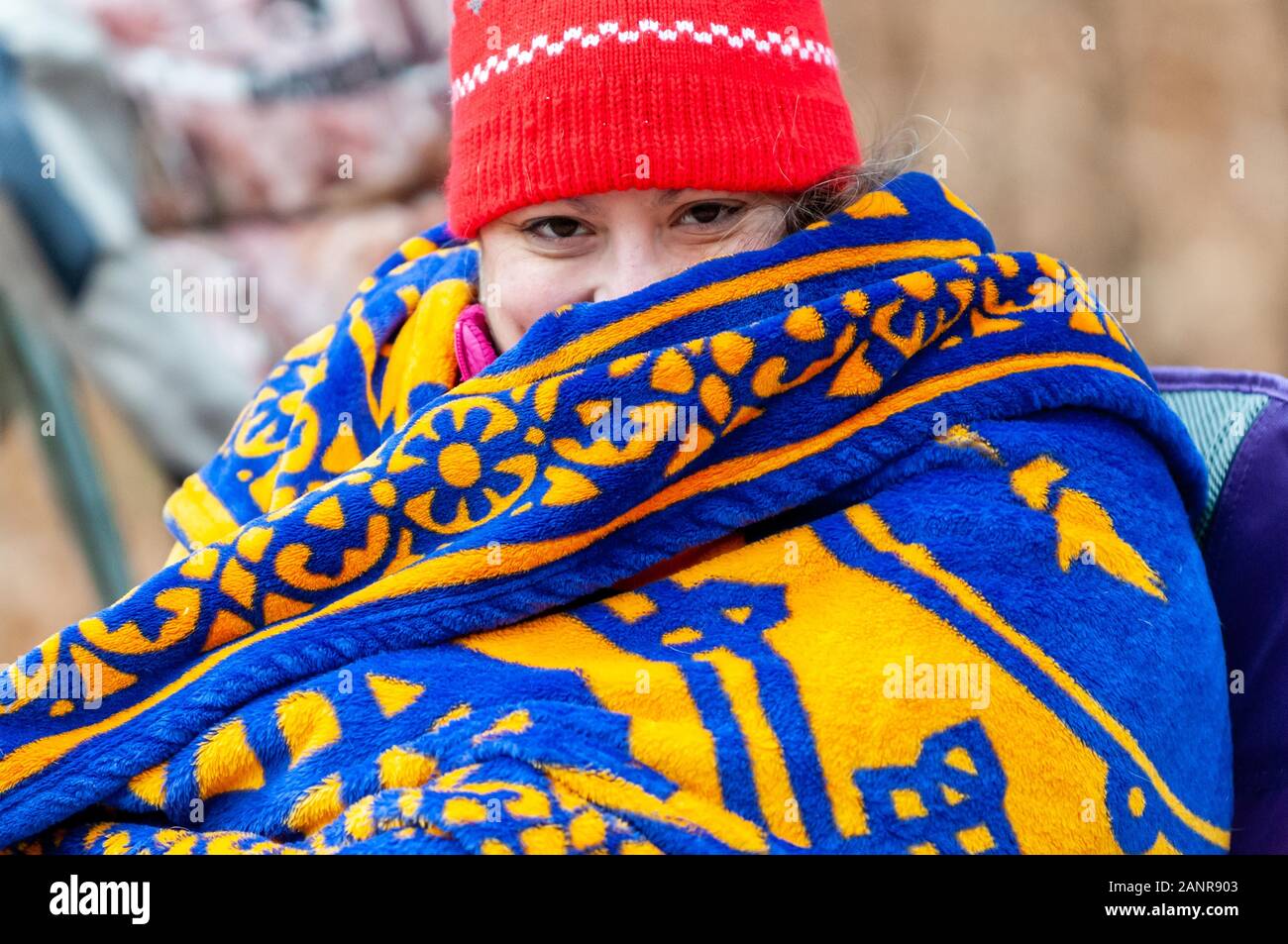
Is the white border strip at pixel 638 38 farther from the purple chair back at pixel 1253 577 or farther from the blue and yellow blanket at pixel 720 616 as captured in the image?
the purple chair back at pixel 1253 577

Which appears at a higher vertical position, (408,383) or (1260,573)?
(408,383)

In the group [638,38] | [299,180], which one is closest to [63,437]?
[299,180]

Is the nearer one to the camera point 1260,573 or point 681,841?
point 681,841

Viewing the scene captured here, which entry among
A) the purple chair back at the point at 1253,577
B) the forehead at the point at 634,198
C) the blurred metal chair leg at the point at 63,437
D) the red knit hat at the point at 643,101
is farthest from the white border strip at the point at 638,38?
the blurred metal chair leg at the point at 63,437

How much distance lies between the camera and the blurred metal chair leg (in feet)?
8.09

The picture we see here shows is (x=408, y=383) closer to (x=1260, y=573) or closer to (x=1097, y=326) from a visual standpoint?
(x=1097, y=326)

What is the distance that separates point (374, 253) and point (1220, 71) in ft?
5.47

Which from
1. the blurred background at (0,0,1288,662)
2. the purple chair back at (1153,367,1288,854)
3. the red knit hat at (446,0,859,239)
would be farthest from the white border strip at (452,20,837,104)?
the blurred background at (0,0,1288,662)

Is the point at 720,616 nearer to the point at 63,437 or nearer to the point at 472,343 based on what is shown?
the point at 472,343

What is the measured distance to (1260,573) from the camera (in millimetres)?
1160

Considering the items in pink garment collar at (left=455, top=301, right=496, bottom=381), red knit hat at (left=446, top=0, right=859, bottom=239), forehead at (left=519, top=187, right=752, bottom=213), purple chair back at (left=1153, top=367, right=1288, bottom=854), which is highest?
red knit hat at (left=446, top=0, right=859, bottom=239)

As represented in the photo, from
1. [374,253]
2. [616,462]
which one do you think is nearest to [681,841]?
[616,462]

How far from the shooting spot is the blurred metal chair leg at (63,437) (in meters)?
2.46

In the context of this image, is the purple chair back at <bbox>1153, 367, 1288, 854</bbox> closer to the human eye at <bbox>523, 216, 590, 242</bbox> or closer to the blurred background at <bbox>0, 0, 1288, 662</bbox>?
the human eye at <bbox>523, 216, 590, 242</bbox>
